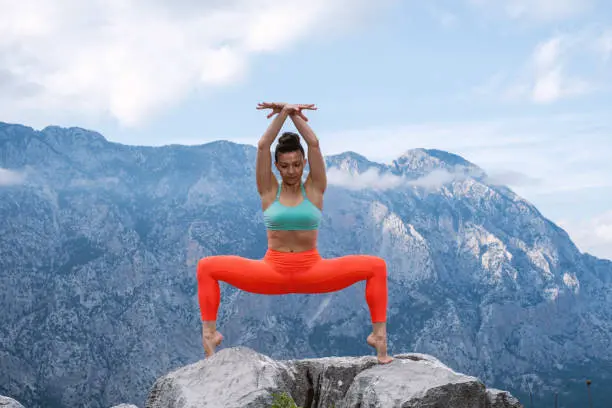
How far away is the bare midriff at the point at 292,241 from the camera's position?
1144 centimetres

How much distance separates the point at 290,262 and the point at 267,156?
1768mm

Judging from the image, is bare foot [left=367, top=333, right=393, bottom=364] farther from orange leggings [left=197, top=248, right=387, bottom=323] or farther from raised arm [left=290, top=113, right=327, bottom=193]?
raised arm [left=290, top=113, right=327, bottom=193]

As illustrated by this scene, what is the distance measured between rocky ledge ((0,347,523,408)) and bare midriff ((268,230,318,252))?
1.78 metres

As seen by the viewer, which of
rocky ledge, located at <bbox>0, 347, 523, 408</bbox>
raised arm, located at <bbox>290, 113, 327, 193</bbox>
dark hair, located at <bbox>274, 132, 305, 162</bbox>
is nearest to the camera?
rocky ledge, located at <bbox>0, 347, 523, 408</bbox>

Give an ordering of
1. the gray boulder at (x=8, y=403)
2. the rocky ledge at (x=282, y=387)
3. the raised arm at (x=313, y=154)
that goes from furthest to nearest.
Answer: the gray boulder at (x=8, y=403)
the raised arm at (x=313, y=154)
the rocky ledge at (x=282, y=387)

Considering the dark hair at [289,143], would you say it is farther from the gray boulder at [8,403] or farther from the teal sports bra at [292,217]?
the gray boulder at [8,403]

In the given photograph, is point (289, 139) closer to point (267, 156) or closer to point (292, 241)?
point (267, 156)

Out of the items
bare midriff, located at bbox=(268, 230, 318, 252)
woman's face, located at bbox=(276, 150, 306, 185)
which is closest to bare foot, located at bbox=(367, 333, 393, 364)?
bare midriff, located at bbox=(268, 230, 318, 252)

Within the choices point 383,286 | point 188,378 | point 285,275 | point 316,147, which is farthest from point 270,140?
point 188,378

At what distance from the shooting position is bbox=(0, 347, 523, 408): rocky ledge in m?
10.4

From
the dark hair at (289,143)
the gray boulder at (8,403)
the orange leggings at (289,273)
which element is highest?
the dark hair at (289,143)

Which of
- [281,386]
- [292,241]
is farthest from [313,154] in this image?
[281,386]

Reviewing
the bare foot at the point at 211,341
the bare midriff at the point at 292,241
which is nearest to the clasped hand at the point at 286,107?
the bare midriff at the point at 292,241

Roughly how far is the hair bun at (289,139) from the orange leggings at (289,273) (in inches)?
69.3
